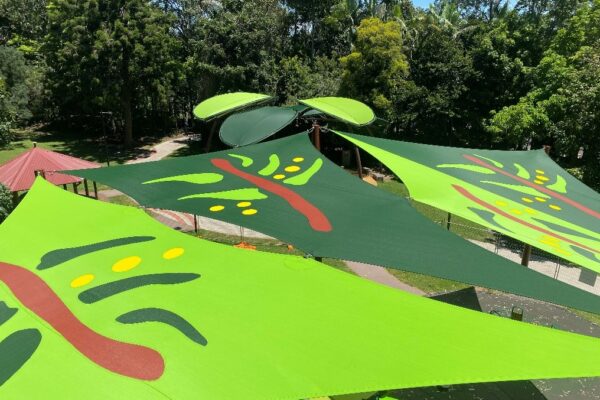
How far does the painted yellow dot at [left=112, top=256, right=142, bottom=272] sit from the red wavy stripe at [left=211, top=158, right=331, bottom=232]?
8.22 ft

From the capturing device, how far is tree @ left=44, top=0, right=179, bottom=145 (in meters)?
24.3

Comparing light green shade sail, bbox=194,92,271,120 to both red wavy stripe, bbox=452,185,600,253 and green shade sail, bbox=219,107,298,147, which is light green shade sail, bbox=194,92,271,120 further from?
red wavy stripe, bbox=452,185,600,253

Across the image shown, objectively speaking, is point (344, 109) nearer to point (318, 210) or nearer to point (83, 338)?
point (318, 210)

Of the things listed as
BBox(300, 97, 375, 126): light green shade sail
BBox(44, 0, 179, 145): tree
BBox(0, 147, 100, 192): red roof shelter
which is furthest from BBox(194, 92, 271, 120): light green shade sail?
BBox(44, 0, 179, 145): tree

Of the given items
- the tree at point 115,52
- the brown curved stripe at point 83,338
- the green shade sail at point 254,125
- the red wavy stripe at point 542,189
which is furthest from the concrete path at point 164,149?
the brown curved stripe at point 83,338

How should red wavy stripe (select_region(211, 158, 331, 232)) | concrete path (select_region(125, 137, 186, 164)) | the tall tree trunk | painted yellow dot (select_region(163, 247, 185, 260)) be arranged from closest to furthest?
painted yellow dot (select_region(163, 247, 185, 260))
red wavy stripe (select_region(211, 158, 331, 232))
the tall tree trunk
concrete path (select_region(125, 137, 186, 164))

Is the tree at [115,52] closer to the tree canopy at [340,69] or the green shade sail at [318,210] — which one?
the tree canopy at [340,69]

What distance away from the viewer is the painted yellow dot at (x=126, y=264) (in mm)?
5016

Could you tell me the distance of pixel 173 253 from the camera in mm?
5336

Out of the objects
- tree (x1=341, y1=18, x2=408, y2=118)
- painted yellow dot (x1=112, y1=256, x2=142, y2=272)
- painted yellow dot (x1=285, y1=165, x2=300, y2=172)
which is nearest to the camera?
painted yellow dot (x1=112, y1=256, x2=142, y2=272)

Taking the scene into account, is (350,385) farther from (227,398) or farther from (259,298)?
(259,298)

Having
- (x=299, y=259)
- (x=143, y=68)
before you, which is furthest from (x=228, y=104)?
(x=299, y=259)

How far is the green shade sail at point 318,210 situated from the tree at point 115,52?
17832 millimetres

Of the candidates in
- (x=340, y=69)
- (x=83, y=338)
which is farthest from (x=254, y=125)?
(x=340, y=69)
